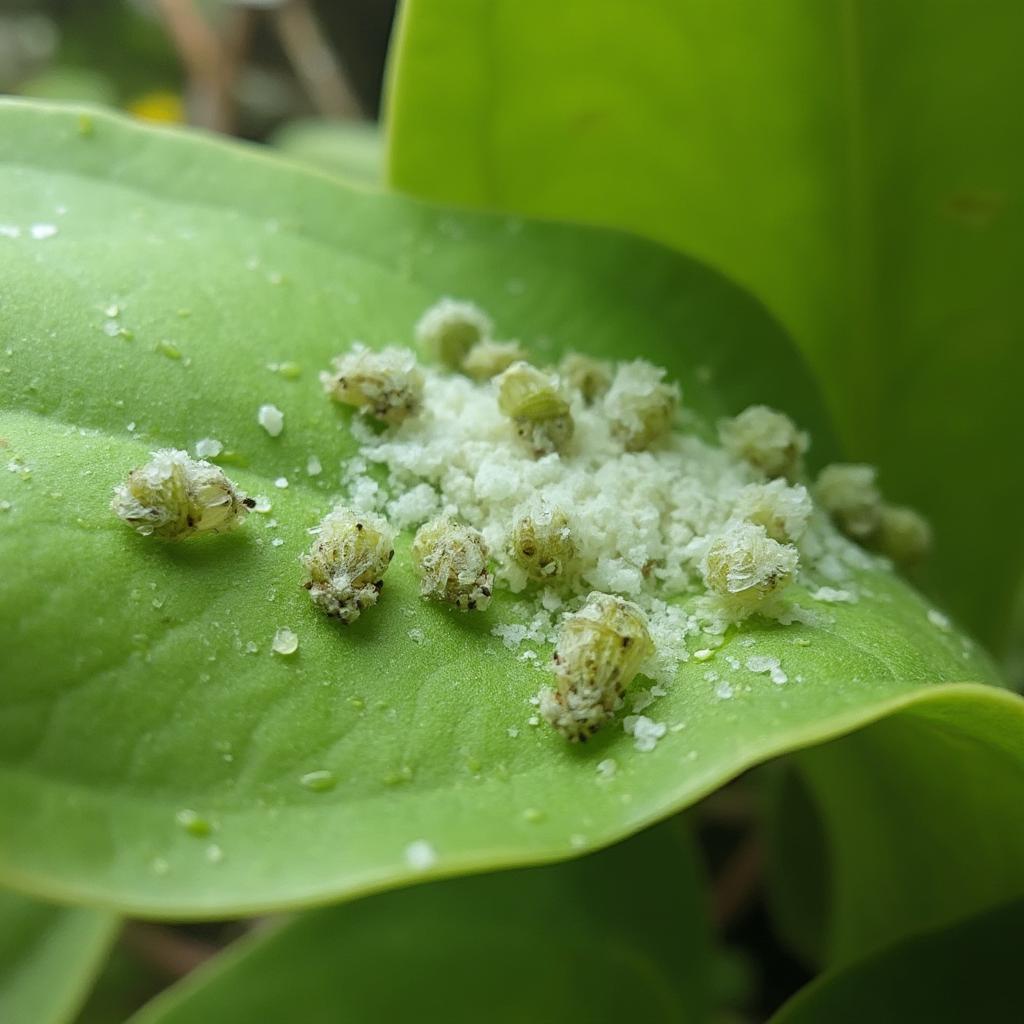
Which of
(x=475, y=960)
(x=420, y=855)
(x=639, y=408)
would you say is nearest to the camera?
(x=420, y=855)

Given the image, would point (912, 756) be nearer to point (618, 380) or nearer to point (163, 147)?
point (618, 380)

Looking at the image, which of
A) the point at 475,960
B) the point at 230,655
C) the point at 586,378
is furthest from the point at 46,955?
the point at 586,378

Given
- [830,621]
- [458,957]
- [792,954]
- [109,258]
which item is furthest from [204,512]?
[792,954]

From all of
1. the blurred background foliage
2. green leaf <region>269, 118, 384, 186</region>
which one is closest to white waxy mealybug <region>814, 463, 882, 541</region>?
green leaf <region>269, 118, 384, 186</region>

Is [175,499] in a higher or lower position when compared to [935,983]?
higher

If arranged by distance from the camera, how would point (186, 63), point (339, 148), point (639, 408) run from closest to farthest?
point (639, 408) → point (339, 148) → point (186, 63)

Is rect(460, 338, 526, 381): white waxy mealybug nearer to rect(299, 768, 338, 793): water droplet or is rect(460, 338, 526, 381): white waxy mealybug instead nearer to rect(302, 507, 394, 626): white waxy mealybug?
rect(302, 507, 394, 626): white waxy mealybug

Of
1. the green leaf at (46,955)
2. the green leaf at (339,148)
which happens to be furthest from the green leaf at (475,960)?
the green leaf at (339,148)

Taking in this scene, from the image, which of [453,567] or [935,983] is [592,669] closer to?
[453,567]
